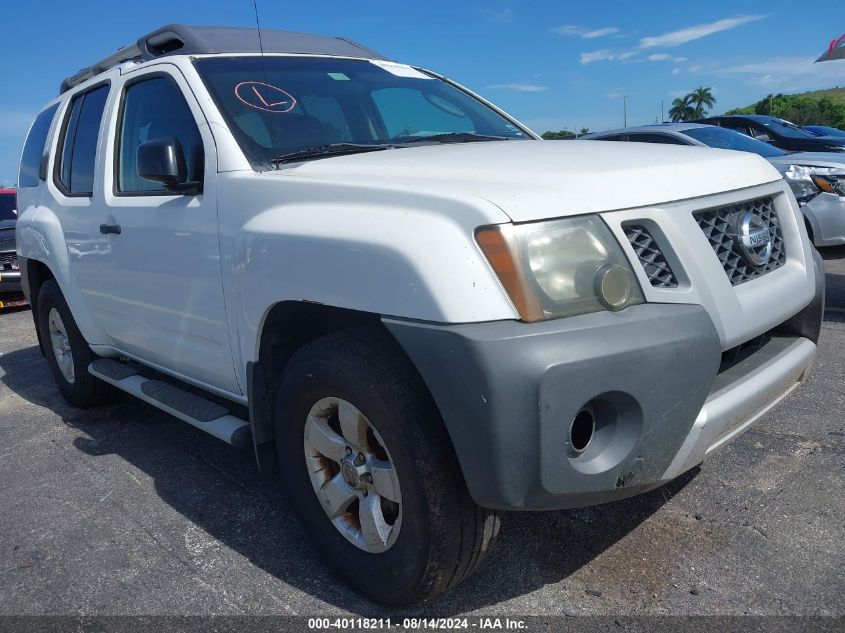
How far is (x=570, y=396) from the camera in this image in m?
1.86

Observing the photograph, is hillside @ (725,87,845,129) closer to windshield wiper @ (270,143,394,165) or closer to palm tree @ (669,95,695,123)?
palm tree @ (669,95,695,123)

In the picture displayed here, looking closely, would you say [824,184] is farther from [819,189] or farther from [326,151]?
[326,151]

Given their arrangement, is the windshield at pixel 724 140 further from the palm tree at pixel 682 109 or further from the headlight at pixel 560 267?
the palm tree at pixel 682 109

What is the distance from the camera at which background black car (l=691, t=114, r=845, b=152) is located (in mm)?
10516

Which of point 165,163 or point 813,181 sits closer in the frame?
point 165,163

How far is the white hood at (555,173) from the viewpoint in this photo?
2.07 meters

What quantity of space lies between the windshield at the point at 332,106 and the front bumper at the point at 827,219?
3.32 metres

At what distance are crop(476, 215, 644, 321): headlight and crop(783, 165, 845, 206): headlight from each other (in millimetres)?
4648

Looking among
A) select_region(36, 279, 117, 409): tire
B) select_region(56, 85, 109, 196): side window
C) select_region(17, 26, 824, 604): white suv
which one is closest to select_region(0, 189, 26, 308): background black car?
select_region(36, 279, 117, 409): tire

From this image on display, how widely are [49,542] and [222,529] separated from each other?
0.70 meters

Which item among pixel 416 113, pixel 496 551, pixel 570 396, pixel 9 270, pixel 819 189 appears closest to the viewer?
pixel 570 396

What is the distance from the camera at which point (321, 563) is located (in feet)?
8.87

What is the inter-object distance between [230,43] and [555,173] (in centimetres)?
195

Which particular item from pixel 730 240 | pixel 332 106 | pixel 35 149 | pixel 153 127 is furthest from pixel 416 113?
pixel 35 149
